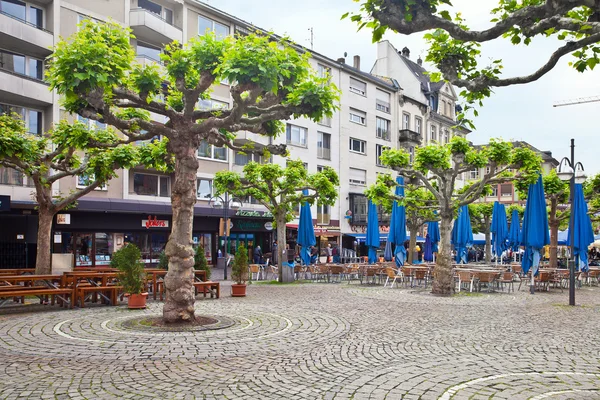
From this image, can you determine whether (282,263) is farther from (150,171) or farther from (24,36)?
(24,36)

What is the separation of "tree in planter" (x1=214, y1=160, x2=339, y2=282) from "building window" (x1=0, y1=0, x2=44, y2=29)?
40.3ft

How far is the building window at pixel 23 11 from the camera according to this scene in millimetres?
25125

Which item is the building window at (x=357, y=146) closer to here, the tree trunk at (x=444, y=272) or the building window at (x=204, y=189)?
the building window at (x=204, y=189)

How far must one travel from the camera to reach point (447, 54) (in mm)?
7344

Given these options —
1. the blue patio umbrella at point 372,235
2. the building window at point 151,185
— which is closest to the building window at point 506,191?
the blue patio umbrella at point 372,235

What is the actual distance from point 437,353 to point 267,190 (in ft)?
51.5

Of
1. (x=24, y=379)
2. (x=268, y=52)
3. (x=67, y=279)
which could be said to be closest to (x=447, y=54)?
(x=268, y=52)

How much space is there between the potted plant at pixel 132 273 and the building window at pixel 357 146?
33902 millimetres

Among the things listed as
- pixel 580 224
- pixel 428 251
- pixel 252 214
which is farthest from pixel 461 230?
pixel 252 214

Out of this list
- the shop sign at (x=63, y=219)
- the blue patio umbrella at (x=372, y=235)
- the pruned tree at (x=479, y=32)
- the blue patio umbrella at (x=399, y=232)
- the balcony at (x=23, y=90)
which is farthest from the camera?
the shop sign at (x=63, y=219)

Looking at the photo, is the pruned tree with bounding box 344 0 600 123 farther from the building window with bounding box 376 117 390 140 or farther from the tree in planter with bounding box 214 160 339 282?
the building window with bounding box 376 117 390 140

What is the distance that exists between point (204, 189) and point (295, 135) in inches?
377

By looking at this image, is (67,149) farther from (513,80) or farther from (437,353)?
(513,80)

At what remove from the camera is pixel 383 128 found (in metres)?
49.6
